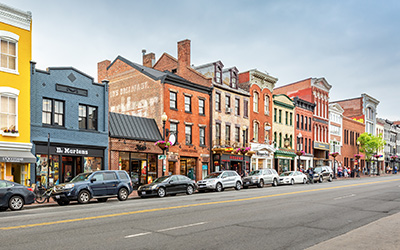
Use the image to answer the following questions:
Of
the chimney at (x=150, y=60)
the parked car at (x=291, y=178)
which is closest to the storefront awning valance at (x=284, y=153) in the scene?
the parked car at (x=291, y=178)

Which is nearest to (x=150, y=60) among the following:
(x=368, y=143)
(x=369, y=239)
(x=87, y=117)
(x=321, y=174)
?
(x=87, y=117)

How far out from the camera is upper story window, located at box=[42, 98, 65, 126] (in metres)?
26.0

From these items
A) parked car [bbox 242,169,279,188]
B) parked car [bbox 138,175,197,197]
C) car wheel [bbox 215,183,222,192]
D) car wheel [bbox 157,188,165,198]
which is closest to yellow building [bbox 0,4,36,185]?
parked car [bbox 138,175,197,197]

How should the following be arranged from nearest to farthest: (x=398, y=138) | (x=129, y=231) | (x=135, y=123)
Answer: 1. (x=129, y=231)
2. (x=135, y=123)
3. (x=398, y=138)

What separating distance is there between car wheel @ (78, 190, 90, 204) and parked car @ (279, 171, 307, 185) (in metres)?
22.8

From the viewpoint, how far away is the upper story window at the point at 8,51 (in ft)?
77.3

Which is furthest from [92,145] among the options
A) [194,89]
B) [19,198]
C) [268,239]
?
[268,239]

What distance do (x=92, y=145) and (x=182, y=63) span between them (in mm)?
17003

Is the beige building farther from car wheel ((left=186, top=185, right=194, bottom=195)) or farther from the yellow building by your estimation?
the yellow building

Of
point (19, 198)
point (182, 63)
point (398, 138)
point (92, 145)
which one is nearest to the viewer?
point (19, 198)

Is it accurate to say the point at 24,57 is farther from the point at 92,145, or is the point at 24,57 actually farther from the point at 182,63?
the point at 182,63

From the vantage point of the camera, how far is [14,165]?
23953 mm

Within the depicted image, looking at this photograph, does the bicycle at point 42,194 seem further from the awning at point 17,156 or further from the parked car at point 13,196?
the awning at point 17,156

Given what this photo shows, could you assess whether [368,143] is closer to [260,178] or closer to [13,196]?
[260,178]
